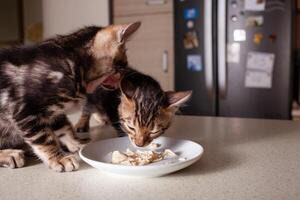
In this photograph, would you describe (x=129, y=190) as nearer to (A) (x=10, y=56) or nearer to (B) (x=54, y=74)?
(B) (x=54, y=74)

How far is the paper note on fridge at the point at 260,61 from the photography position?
8.79ft

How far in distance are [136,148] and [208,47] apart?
186cm

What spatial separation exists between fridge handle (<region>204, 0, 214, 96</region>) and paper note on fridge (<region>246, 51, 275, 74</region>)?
28 cm

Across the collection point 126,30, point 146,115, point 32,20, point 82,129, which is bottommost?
point 82,129

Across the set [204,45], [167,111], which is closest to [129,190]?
[167,111]

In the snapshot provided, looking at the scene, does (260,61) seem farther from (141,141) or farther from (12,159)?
(12,159)

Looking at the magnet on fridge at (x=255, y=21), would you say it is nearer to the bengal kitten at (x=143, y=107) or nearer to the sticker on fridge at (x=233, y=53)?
the sticker on fridge at (x=233, y=53)

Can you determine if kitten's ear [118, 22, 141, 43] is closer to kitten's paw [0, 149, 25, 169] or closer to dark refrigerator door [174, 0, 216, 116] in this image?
kitten's paw [0, 149, 25, 169]

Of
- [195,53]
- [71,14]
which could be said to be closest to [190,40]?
[195,53]

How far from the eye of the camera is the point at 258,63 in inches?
107

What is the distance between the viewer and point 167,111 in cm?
108

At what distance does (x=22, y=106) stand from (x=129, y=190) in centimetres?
37

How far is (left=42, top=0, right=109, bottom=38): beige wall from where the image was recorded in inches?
131

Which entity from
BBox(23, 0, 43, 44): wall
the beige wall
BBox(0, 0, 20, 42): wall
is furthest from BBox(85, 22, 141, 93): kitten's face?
BBox(23, 0, 43, 44): wall
